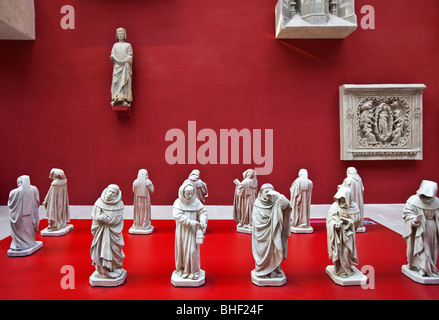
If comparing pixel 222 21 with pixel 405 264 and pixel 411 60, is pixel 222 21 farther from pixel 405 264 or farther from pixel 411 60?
pixel 405 264

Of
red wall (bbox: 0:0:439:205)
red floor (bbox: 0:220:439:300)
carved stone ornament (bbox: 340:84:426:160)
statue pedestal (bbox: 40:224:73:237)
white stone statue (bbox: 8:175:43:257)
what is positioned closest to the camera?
red floor (bbox: 0:220:439:300)

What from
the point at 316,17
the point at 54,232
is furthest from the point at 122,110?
the point at 316,17

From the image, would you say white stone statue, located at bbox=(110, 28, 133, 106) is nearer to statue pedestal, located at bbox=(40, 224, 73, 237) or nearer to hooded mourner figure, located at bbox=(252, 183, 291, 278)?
statue pedestal, located at bbox=(40, 224, 73, 237)

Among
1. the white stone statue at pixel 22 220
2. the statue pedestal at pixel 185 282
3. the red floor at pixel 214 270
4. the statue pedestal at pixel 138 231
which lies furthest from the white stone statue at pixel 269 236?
the white stone statue at pixel 22 220

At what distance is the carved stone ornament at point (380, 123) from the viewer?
8992mm

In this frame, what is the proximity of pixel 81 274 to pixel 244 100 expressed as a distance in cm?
618

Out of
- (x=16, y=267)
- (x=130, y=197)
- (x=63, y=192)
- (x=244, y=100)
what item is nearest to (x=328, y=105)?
(x=244, y=100)

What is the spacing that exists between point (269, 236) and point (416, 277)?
210 cm

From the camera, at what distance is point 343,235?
14.6 ft

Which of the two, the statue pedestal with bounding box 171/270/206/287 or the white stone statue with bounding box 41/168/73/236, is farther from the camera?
the white stone statue with bounding box 41/168/73/236

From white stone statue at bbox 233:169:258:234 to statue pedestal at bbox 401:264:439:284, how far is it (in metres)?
2.88

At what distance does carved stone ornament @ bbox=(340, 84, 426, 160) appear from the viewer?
29.5ft

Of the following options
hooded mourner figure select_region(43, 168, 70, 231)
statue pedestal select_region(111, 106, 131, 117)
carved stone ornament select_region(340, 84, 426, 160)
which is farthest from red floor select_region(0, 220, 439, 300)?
statue pedestal select_region(111, 106, 131, 117)

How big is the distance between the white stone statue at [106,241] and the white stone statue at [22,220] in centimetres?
197
